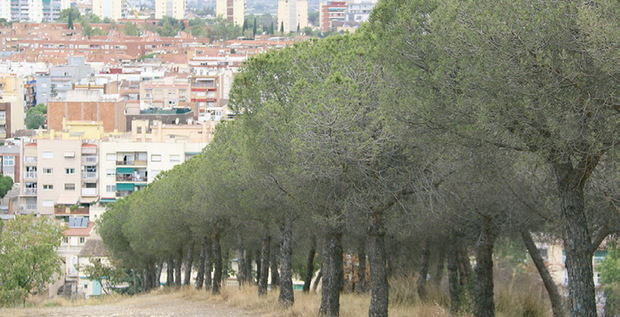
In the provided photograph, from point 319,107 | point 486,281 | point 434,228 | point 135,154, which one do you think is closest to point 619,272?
point 434,228

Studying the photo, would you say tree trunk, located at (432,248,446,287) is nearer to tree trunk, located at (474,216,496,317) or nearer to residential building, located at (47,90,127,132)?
tree trunk, located at (474,216,496,317)

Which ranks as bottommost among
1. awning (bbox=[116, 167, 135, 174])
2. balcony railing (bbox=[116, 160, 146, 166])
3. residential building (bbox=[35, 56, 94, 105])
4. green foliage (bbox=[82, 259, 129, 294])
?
green foliage (bbox=[82, 259, 129, 294])

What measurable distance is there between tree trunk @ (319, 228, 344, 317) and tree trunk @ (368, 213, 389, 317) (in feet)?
5.22

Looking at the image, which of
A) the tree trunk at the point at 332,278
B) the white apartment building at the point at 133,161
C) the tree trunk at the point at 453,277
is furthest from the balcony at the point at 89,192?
the tree trunk at the point at 332,278

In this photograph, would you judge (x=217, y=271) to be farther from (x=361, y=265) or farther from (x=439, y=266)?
(x=439, y=266)

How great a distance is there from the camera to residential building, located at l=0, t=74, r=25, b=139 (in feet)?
428

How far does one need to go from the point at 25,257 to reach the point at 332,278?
84.7 ft

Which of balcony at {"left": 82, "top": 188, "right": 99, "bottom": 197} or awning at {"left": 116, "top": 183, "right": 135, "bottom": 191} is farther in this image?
balcony at {"left": 82, "top": 188, "right": 99, "bottom": 197}

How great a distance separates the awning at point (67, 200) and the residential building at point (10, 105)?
121ft

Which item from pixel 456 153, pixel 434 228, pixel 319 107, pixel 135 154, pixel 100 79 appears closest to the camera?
pixel 456 153

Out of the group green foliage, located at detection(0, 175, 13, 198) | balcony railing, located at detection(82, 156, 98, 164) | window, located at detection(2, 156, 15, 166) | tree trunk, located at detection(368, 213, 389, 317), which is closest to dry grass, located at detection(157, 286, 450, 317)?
tree trunk, located at detection(368, 213, 389, 317)

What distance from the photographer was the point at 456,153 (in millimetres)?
16516

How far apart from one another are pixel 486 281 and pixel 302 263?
778 inches

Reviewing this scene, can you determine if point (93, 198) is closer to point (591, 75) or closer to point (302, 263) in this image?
point (302, 263)
